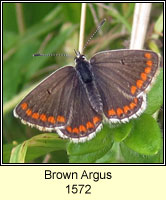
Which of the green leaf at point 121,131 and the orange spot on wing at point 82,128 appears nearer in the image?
the green leaf at point 121,131

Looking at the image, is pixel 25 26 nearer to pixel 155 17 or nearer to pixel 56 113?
pixel 155 17

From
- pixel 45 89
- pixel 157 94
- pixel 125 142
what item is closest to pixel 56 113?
pixel 45 89

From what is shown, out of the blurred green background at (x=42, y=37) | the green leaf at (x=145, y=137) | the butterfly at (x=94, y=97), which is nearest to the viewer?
the green leaf at (x=145, y=137)

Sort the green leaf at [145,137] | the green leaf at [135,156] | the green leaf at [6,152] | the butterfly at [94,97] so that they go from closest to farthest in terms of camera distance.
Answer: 1. the green leaf at [145,137]
2. the butterfly at [94,97]
3. the green leaf at [135,156]
4. the green leaf at [6,152]

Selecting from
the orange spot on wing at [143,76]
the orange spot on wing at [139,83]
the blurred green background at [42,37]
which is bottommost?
the orange spot on wing at [139,83]

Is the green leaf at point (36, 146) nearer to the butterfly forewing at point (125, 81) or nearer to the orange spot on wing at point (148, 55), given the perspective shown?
the butterfly forewing at point (125, 81)

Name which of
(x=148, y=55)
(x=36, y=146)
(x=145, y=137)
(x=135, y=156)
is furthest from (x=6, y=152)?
(x=148, y=55)

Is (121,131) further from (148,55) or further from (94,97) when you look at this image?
(148,55)

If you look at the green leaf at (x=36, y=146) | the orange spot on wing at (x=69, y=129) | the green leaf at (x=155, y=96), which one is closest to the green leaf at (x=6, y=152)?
the green leaf at (x=36, y=146)
